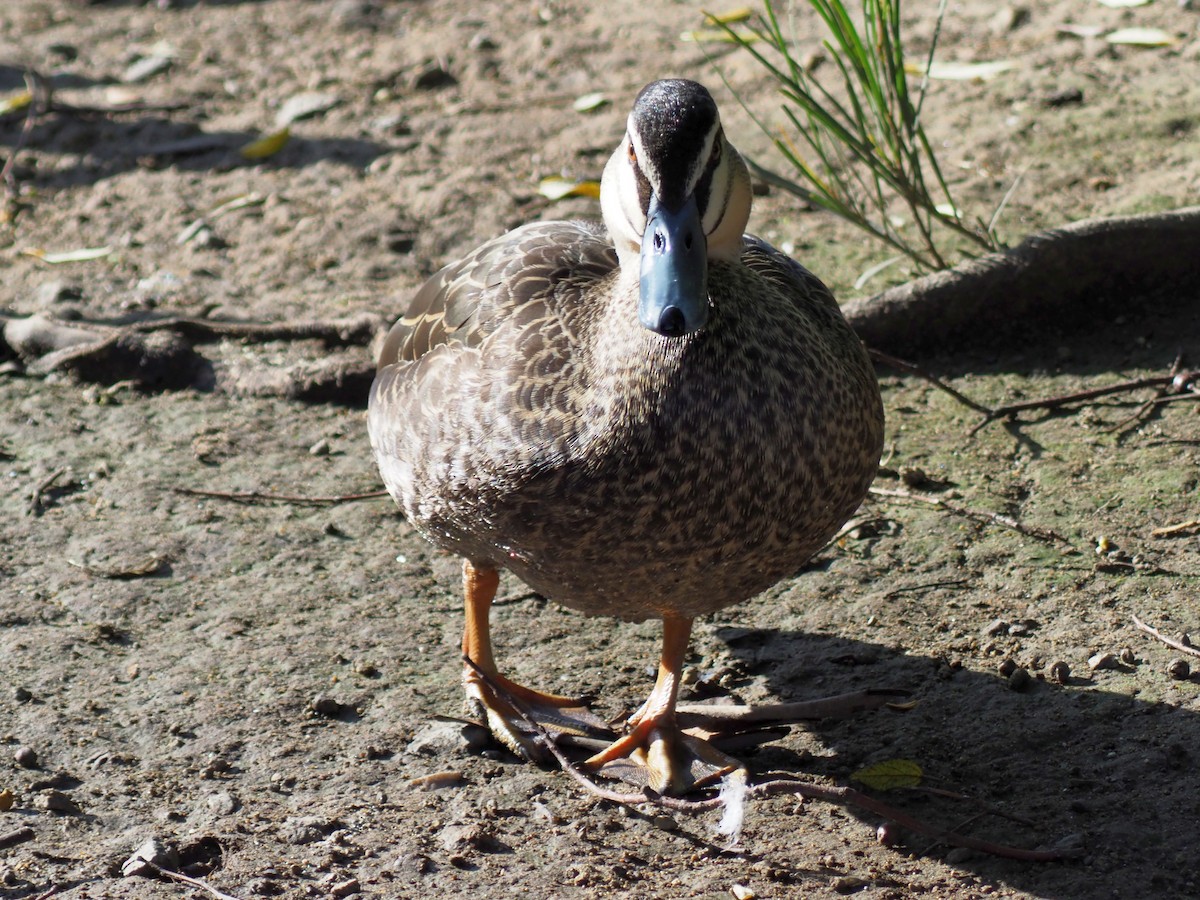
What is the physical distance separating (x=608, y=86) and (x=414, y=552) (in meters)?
3.63

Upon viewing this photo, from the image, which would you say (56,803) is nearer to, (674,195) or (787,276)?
(674,195)

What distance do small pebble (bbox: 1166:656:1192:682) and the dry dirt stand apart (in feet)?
0.08

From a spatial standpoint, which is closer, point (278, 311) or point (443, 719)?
point (443, 719)

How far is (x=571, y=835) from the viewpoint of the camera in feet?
9.90

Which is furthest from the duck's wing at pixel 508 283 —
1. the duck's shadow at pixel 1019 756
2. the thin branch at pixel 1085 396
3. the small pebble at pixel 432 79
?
the small pebble at pixel 432 79

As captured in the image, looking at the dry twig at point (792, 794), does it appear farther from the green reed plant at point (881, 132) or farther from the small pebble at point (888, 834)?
Result: the green reed plant at point (881, 132)

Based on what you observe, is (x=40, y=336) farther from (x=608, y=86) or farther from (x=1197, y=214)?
(x=1197, y=214)

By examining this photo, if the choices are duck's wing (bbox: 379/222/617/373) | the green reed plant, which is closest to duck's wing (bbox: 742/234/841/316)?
duck's wing (bbox: 379/222/617/373)

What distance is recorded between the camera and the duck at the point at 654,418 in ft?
9.34

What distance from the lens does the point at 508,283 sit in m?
3.35

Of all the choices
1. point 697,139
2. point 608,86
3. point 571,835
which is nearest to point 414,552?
point 571,835

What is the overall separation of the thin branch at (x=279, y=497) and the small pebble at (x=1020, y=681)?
214 cm

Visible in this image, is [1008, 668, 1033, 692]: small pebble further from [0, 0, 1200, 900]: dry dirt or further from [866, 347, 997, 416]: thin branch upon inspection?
[866, 347, 997, 416]: thin branch

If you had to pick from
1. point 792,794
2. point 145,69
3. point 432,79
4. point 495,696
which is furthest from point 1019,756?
point 145,69
